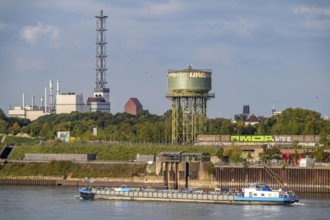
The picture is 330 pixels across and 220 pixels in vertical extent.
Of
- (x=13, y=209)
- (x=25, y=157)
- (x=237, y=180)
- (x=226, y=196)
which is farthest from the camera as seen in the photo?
(x=25, y=157)

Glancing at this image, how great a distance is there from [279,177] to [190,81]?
118 ft

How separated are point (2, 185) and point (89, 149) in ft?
64.7

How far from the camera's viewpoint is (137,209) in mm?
101438

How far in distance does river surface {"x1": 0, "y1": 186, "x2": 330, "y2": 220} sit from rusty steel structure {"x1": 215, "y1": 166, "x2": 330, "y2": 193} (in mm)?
6166

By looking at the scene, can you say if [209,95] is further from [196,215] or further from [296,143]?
[196,215]

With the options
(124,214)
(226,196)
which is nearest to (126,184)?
(226,196)

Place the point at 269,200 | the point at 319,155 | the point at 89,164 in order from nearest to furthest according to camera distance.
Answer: the point at 269,200
the point at 319,155
the point at 89,164

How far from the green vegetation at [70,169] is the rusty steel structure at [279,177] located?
456 inches

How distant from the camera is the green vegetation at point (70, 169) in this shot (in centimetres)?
13212

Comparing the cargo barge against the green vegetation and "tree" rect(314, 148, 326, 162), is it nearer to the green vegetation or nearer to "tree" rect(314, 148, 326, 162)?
the green vegetation

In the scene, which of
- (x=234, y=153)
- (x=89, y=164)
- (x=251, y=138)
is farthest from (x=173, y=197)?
(x=251, y=138)

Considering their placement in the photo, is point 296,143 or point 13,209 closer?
point 13,209

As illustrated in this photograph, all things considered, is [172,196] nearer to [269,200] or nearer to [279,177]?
[269,200]

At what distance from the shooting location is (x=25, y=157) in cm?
14662
